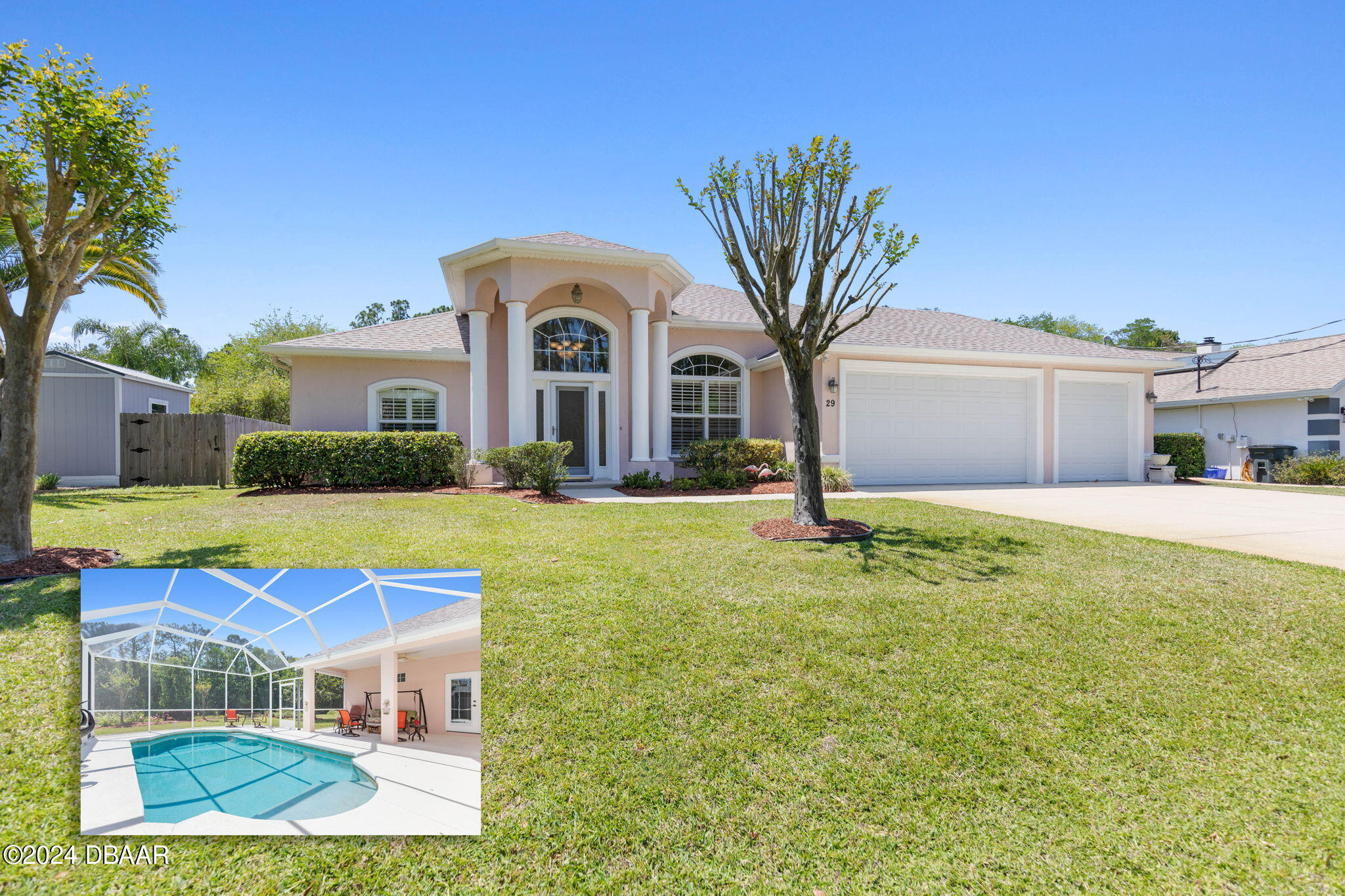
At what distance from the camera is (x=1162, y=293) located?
864 inches

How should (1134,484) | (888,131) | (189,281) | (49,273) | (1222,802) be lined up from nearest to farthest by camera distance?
1. (1222,802)
2. (49,273)
3. (888,131)
4. (189,281)
5. (1134,484)

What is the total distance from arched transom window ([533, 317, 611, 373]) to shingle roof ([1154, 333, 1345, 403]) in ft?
62.2

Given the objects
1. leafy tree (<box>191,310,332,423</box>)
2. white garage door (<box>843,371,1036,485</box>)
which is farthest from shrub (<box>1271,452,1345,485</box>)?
leafy tree (<box>191,310,332,423</box>)

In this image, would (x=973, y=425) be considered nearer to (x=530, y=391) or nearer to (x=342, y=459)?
(x=530, y=391)

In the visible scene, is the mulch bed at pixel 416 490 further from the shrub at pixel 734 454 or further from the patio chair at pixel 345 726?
the patio chair at pixel 345 726

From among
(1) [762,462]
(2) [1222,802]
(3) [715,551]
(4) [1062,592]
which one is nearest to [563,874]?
(2) [1222,802]

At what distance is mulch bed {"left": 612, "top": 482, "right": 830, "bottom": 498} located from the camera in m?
11.4

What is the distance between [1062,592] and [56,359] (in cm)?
2272

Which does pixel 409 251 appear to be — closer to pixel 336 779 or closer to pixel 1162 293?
pixel 336 779

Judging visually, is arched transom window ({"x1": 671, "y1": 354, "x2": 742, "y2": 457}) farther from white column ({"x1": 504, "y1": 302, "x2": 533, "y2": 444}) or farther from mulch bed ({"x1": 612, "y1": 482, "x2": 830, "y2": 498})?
white column ({"x1": 504, "y1": 302, "x2": 533, "y2": 444})

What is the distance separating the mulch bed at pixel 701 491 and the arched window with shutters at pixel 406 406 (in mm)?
5627

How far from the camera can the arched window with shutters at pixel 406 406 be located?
47.5ft

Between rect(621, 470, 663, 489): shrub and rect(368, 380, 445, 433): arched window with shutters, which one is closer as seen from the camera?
rect(621, 470, 663, 489): shrub

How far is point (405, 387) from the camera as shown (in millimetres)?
14711
